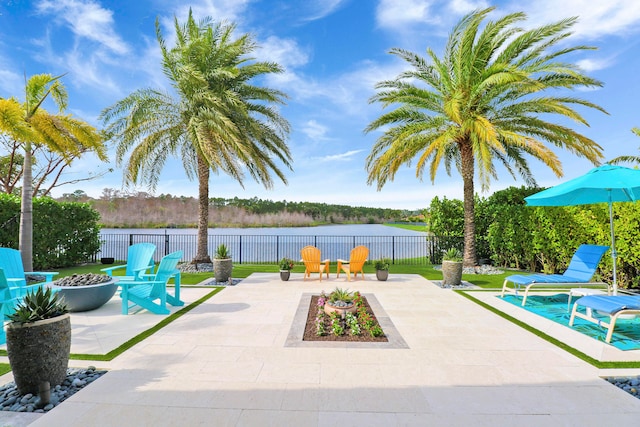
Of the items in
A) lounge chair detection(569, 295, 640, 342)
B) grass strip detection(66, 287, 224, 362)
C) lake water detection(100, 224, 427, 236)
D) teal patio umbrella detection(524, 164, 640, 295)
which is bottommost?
grass strip detection(66, 287, 224, 362)

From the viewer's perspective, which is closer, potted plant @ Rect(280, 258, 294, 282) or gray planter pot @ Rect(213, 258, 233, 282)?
gray planter pot @ Rect(213, 258, 233, 282)

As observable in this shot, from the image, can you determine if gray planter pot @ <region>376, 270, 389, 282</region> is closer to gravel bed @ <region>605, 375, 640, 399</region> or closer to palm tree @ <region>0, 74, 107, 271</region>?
gravel bed @ <region>605, 375, 640, 399</region>

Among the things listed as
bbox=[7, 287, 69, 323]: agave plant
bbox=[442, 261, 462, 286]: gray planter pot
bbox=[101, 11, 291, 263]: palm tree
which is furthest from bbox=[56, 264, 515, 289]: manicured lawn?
bbox=[7, 287, 69, 323]: agave plant

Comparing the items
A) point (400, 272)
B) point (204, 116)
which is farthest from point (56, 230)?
point (400, 272)

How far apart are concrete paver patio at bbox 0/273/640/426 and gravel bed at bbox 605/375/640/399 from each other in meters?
0.15

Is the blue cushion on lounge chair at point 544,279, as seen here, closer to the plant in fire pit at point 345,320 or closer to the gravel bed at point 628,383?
the gravel bed at point 628,383

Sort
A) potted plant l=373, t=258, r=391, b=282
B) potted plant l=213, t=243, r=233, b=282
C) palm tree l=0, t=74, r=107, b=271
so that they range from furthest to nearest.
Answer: palm tree l=0, t=74, r=107, b=271 < potted plant l=373, t=258, r=391, b=282 < potted plant l=213, t=243, r=233, b=282

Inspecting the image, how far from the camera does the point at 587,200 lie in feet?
23.1

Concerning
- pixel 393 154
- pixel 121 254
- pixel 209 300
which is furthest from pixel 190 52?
pixel 121 254

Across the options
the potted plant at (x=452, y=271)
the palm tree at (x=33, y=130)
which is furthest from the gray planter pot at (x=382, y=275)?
the palm tree at (x=33, y=130)

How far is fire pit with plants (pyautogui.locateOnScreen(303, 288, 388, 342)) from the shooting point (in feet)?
14.9

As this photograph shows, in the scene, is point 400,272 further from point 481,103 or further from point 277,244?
point 481,103

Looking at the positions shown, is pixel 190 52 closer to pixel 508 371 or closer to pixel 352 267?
pixel 352 267

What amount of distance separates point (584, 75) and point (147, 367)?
39.8 feet
